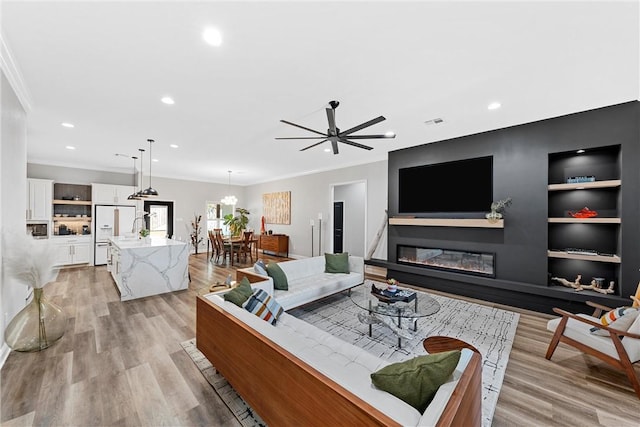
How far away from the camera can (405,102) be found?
3197 mm

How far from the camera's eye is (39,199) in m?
6.03

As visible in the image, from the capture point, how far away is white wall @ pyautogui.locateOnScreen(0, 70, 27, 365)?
7.75ft

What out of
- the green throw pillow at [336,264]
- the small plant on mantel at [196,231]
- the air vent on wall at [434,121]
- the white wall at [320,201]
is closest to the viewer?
the air vent on wall at [434,121]

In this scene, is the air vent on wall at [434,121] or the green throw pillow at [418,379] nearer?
the green throw pillow at [418,379]

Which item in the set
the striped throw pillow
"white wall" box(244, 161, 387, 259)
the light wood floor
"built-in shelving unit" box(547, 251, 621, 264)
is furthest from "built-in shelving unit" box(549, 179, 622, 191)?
the striped throw pillow

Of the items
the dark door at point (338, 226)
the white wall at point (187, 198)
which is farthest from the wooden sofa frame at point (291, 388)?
the white wall at point (187, 198)

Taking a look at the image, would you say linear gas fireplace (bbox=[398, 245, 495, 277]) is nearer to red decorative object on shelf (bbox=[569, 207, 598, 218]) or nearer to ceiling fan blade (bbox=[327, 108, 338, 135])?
red decorative object on shelf (bbox=[569, 207, 598, 218])

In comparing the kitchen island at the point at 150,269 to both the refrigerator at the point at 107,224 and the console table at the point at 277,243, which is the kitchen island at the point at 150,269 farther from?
the console table at the point at 277,243

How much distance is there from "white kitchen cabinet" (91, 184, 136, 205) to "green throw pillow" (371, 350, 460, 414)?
8.38m

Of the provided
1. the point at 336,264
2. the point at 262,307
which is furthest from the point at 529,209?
the point at 262,307

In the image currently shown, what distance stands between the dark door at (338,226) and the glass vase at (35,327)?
5.93 meters

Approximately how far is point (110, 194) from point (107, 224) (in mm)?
830

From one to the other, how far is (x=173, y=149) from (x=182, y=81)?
3.17 metres

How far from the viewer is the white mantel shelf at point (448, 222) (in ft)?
13.6
